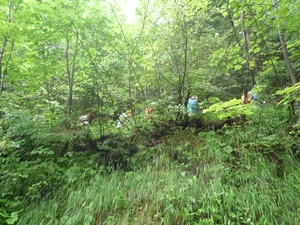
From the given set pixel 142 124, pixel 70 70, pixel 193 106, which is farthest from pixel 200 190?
pixel 70 70

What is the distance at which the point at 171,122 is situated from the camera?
15.6ft

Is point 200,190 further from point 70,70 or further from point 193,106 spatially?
point 70,70

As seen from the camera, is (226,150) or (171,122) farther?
(171,122)

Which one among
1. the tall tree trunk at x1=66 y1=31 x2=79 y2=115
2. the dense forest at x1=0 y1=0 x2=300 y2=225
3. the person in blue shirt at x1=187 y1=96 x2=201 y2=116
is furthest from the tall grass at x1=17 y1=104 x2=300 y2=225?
the tall tree trunk at x1=66 y1=31 x2=79 y2=115

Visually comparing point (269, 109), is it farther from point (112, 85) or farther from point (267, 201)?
point (112, 85)

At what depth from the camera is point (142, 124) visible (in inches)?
170

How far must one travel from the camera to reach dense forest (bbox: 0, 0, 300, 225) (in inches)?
103

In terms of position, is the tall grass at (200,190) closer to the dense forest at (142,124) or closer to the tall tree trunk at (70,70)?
the dense forest at (142,124)

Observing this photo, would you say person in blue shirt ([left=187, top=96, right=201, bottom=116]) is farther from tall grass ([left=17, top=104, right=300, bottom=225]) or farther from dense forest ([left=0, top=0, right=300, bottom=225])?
tall grass ([left=17, top=104, right=300, bottom=225])

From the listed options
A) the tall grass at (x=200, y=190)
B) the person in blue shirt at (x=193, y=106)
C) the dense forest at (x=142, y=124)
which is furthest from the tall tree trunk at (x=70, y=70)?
the person in blue shirt at (x=193, y=106)

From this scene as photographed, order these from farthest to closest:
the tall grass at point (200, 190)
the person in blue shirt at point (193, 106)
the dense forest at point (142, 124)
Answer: the person in blue shirt at point (193, 106) < the dense forest at point (142, 124) < the tall grass at point (200, 190)

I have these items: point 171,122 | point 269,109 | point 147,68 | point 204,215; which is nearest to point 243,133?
point 269,109

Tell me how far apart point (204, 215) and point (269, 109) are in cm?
331

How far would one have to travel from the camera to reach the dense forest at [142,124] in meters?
2.63
